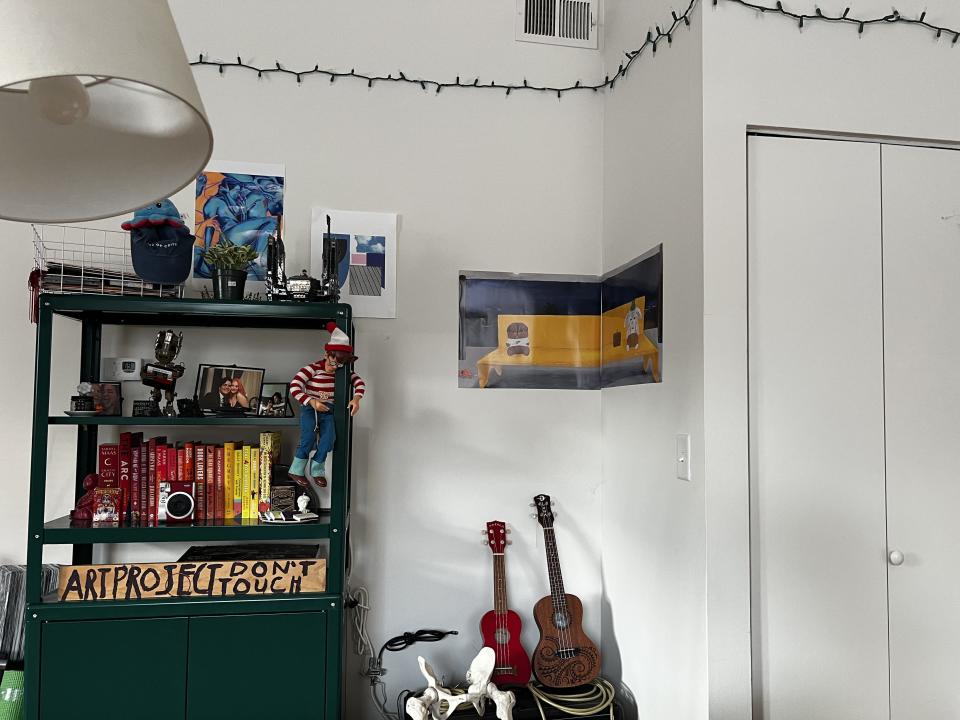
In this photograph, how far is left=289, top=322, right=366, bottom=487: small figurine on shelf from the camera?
1.96 m

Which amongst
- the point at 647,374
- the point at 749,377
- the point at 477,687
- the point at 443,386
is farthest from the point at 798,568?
the point at 443,386

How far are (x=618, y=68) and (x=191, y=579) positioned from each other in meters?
2.10

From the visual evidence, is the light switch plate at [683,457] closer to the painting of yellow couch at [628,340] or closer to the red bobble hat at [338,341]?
the painting of yellow couch at [628,340]

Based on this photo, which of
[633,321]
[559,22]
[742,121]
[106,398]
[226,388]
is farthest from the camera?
[559,22]

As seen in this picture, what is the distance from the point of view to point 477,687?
2.06 metres

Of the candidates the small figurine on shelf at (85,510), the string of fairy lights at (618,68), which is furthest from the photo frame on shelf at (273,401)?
the string of fairy lights at (618,68)

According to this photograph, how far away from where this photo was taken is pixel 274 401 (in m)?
2.11

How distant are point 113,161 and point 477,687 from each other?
5.74ft

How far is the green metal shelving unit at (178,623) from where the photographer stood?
1863 mm

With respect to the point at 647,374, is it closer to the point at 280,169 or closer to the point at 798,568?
the point at 798,568

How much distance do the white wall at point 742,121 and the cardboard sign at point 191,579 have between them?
42.2 inches

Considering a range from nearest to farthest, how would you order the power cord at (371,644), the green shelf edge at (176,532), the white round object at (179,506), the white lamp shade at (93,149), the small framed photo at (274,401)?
the white lamp shade at (93,149) → the green shelf edge at (176,532) → the white round object at (179,506) → the small framed photo at (274,401) → the power cord at (371,644)

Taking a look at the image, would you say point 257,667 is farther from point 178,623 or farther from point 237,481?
point 237,481

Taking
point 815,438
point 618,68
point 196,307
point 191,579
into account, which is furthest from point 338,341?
point 618,68
